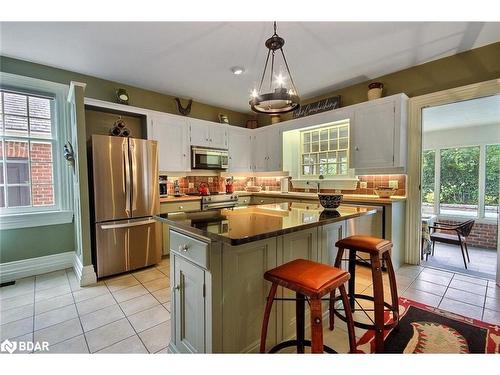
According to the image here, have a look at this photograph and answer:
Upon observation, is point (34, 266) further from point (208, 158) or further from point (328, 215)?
point (328, 215)

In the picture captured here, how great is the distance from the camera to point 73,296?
251cm

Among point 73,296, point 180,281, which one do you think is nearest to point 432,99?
point 180,281

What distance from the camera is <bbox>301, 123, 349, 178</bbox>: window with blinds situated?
4.01m

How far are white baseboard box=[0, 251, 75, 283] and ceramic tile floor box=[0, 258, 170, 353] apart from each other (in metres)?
0.11

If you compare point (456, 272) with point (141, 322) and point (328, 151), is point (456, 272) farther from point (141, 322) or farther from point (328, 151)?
point (141, 322)

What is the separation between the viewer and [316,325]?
3.80 feet

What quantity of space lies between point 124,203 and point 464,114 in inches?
228

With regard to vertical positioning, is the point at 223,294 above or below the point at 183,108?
below

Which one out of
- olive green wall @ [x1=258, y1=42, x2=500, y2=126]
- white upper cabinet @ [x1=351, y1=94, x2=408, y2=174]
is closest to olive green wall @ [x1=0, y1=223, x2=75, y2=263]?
white upper cabinet @ [x1=351, y1=94, x2=408, y2=174]

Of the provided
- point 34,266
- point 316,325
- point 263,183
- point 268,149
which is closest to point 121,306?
point 34,266

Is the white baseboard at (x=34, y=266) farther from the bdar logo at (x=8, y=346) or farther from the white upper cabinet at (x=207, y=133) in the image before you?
the white upper cabinet at (x=207, y=133)

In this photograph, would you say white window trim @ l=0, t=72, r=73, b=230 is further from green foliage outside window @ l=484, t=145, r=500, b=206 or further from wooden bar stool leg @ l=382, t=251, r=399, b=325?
green foliage outside window @ l=484, t=145, r=500, b=206
